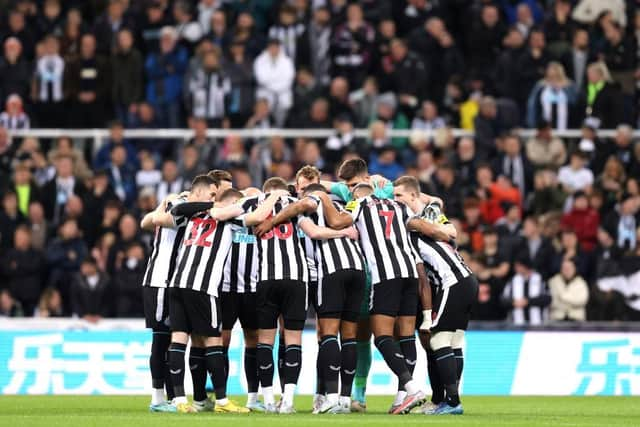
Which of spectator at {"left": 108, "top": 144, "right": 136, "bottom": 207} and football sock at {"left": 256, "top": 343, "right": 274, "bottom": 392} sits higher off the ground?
spectator at {"left": 108, "top": 144, "right": 136, "bottom": 207}

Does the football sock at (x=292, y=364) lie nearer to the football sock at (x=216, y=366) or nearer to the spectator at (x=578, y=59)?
the football sock at (x=216, y=366)

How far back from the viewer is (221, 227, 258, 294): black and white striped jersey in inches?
597

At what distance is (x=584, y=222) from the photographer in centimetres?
2295

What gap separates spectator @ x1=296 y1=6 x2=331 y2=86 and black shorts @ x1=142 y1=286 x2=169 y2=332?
10.8 m

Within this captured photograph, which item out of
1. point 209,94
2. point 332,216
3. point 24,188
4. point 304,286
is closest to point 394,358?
point 304,286

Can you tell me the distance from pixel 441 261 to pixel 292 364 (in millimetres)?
1798

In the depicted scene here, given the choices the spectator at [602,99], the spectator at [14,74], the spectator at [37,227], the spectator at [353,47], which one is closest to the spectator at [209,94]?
the spectator at [353,47]

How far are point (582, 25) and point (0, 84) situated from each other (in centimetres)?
939

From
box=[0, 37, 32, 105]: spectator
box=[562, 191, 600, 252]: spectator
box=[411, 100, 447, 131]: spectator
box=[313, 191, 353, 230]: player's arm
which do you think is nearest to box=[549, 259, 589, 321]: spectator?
box=[562, 191, 600, 252]: spectator

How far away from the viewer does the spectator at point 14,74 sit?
25.0 metres

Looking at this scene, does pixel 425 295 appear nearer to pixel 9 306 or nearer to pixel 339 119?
pixel 9 306

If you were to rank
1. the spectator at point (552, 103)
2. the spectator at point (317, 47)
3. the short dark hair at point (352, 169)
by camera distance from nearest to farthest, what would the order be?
the short dark hair at point (352, 169), the spectator at point (552, 103), the spectator at point (317, 47)

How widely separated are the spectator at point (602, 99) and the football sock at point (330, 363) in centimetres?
1086

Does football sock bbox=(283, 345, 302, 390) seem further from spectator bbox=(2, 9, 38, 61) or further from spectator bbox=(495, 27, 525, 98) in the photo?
spectator bbox=(2, 9, 38, 61)
